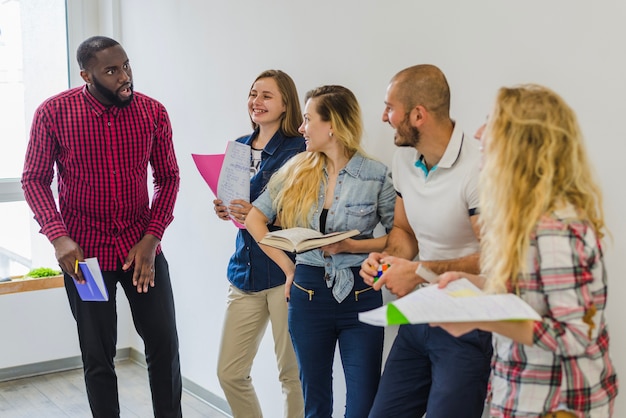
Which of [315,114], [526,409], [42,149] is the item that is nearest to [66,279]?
[42,149]

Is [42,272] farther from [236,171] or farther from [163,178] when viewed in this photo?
[236,171]

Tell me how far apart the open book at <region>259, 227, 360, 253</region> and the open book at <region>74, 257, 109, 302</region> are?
767mm

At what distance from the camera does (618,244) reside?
6.65 feet

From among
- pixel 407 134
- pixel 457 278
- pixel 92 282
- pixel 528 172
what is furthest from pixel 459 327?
pixel 92 282

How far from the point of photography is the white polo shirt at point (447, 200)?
207 cm

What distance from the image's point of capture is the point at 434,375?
2.09 m

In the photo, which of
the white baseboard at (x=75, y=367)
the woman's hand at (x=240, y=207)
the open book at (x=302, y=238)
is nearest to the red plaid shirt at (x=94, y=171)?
the woman's hand at (x=240, y=207)

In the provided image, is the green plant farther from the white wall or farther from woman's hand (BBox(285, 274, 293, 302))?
woman's hand (BBox(285, 274, 293, 302))

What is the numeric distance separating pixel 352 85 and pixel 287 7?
0.58 metres

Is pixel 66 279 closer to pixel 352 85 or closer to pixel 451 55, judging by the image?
pixel 352 85

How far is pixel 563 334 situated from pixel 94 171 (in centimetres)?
206

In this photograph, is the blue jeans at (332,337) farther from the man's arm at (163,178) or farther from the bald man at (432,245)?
the man's arm at (163,178)

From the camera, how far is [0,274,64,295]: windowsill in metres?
4.42

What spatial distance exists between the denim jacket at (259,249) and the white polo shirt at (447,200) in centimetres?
77
